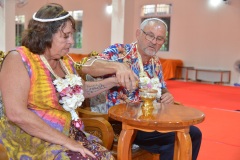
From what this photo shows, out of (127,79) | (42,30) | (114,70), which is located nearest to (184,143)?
(127,79)

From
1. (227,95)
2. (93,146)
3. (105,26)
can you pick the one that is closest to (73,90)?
(93,146)

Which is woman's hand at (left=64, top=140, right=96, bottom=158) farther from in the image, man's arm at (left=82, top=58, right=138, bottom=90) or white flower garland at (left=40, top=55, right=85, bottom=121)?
man's arm at (left=82, top=58, right=138, bottom=90)

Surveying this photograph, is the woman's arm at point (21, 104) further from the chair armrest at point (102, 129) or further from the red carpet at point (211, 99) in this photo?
the red carpet at point (211, 99)

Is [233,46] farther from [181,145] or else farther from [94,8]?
[181,145]

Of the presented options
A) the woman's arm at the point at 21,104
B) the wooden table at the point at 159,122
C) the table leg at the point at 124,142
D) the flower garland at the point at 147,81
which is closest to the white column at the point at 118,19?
the flower garland at the point at 147,81

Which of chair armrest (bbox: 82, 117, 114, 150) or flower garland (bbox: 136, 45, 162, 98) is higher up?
flower garland (bbox: 136, 45, 162, 98)

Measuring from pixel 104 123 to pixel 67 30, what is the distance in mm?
737

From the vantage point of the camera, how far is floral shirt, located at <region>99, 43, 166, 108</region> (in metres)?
2.56

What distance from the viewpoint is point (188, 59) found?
1168cm

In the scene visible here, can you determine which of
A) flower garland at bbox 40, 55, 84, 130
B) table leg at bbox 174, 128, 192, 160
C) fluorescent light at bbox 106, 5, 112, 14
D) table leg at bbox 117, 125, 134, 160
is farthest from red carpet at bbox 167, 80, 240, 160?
fluorescent light at bbox 106, 5, 112, 14

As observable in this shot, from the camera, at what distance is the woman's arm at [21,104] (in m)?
1.58

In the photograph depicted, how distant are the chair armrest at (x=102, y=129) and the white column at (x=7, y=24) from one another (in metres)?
8.47

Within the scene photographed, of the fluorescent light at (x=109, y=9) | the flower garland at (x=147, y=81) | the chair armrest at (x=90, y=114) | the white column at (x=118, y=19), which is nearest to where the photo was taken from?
the flower garland at (x=147, y=81)

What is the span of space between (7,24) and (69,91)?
9.00 m
